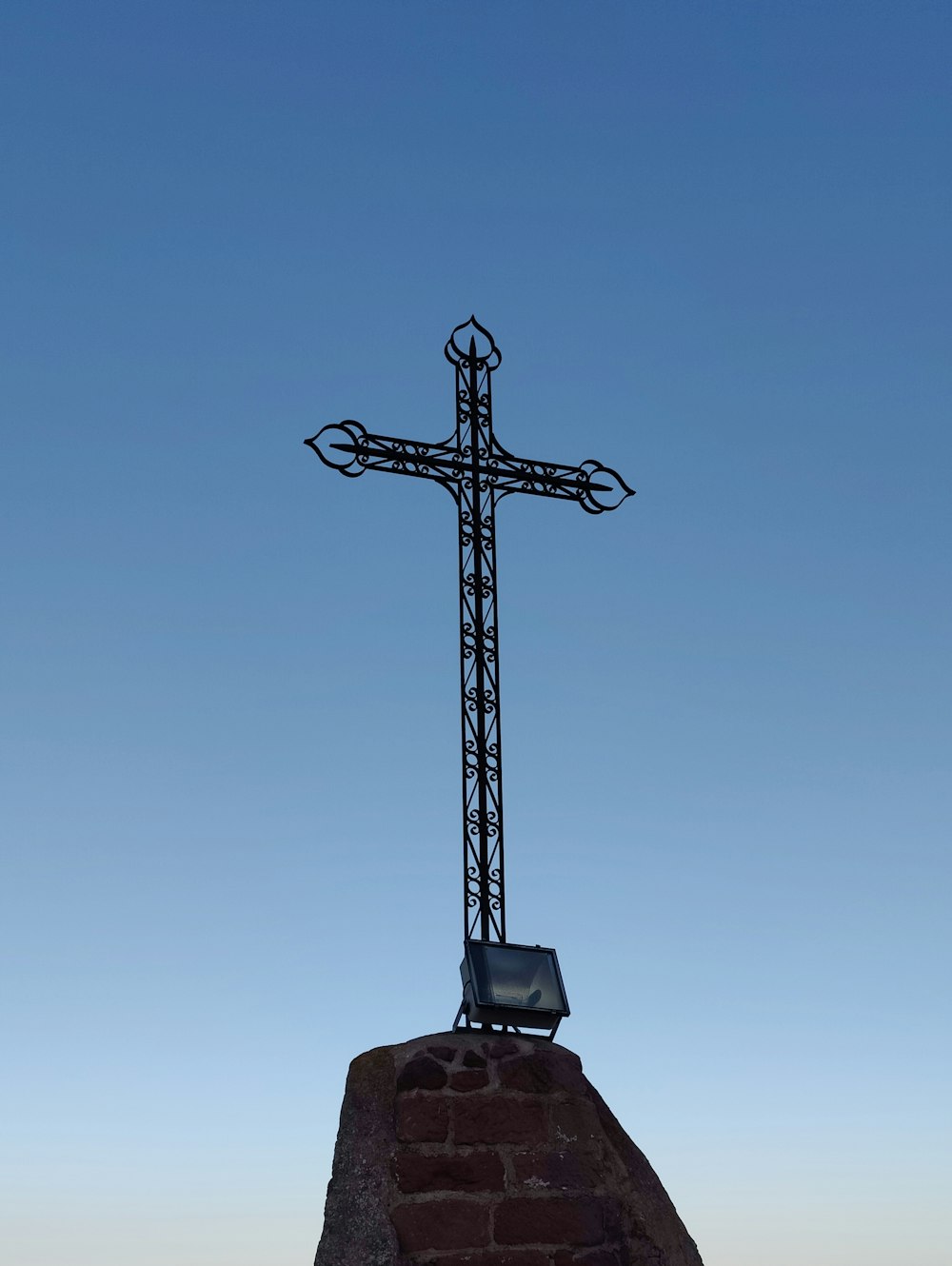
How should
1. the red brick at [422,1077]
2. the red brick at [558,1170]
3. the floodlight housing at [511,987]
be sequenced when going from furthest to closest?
the floodlight housing at [511,987] < the red brick at [422,1077] < the red brick at [558,1170]

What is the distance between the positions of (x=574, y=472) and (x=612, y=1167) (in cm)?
413

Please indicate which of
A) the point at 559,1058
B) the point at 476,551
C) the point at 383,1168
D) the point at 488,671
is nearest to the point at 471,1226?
the point at 383,1168

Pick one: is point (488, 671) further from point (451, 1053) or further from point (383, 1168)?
point (383, 1168)

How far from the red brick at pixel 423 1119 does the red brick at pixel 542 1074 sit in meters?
0.35

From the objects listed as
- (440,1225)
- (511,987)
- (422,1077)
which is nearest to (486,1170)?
(440,1225)

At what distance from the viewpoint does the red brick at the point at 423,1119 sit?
21.7 feet

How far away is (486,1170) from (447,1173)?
0.19 metres

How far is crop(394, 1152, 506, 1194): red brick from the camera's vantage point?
6.51 metres

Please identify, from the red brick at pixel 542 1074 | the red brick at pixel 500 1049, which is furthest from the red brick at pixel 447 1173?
the red brick at pixel 500 1049

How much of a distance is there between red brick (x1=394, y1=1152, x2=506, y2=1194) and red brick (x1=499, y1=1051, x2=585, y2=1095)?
15.9 inches

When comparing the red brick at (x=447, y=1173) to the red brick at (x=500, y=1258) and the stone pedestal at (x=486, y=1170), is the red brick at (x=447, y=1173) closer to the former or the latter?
the stone pedestal at (x=486, y=1170)

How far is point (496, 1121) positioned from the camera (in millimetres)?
6727

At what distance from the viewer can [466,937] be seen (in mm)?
7180

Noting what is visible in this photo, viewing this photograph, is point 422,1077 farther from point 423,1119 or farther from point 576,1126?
point 576,1126
